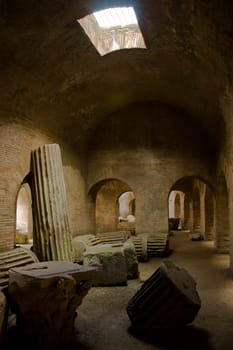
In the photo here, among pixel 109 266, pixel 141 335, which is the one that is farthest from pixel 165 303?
pixel 109 266

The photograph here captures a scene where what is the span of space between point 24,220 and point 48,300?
13697 mm

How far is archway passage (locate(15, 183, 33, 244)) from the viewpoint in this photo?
14.8 meters

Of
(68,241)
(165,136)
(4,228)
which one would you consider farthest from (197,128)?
(4,228)

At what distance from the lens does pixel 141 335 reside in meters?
4.71

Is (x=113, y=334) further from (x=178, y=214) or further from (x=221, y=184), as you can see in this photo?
(x=178, y=214)

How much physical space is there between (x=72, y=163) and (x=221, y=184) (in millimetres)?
5474

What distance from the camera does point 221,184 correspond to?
38.3 ft

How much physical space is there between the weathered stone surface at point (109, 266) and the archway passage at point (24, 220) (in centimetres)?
706

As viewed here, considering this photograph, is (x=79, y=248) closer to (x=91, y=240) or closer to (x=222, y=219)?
(x=91, y=240)

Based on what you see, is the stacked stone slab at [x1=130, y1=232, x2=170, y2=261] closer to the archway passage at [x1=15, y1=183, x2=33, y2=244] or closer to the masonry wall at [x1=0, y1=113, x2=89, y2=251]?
the masonry wall at [x1=0, y1=113, x2=89, y2=251]

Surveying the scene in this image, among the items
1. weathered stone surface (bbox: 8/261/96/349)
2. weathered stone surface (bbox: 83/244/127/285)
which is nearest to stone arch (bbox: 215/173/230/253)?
weathered stone surface (bbox: 83/244/127/285)

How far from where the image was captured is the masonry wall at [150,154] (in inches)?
484

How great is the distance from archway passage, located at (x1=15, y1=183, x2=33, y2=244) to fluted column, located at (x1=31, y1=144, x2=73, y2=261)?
17.1ft

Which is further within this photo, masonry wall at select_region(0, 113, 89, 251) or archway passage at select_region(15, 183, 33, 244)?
archway passage at select_region(15, 183, 33, 244)
